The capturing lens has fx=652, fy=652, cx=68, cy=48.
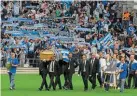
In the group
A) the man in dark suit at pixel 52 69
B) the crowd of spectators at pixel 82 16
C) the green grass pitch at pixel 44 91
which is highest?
the crowd of spectators at pixel 82 16

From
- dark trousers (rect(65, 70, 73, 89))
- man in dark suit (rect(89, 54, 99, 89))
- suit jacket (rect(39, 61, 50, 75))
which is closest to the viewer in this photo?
suit jacket (rect(39, 61, 50, 75))

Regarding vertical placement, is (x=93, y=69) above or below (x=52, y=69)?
below

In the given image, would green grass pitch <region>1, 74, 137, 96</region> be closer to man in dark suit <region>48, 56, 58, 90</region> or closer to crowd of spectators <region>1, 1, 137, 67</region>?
man in dark suit <region>48, 56, 58, 90</region>

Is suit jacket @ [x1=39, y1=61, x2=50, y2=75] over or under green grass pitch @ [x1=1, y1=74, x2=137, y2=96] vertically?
over

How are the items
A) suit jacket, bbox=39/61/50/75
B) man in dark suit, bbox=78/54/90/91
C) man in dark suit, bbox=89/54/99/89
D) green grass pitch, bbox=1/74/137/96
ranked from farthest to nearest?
man in dark suit, bbox=89/54/99/89 < man in dark suit, bbox=78/54/90/91 < suit jacket, bbox=39/61/50/75 < green grass pitch, bbox=1/74/137/96

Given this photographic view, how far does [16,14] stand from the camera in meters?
53.9

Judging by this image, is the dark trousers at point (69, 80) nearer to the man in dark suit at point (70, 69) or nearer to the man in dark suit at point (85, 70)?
the man in dark suit at point (70, 69)

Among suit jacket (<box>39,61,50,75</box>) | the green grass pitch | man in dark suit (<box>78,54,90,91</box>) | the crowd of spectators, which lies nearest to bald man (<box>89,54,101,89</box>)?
the green grass pitch

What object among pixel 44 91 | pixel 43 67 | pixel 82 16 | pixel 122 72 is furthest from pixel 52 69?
pixel 82 16

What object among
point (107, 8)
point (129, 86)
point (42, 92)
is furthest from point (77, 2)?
point (42, 92)

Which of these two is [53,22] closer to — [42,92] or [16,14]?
[16,14]

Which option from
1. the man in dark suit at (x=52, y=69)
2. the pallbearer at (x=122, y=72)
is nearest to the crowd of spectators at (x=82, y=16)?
the man in dark suit at (x=52, y=69)

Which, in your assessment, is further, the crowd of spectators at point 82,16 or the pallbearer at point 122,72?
the crowd of spectators at point 82,16

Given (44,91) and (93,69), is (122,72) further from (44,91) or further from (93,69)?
(44,91)
